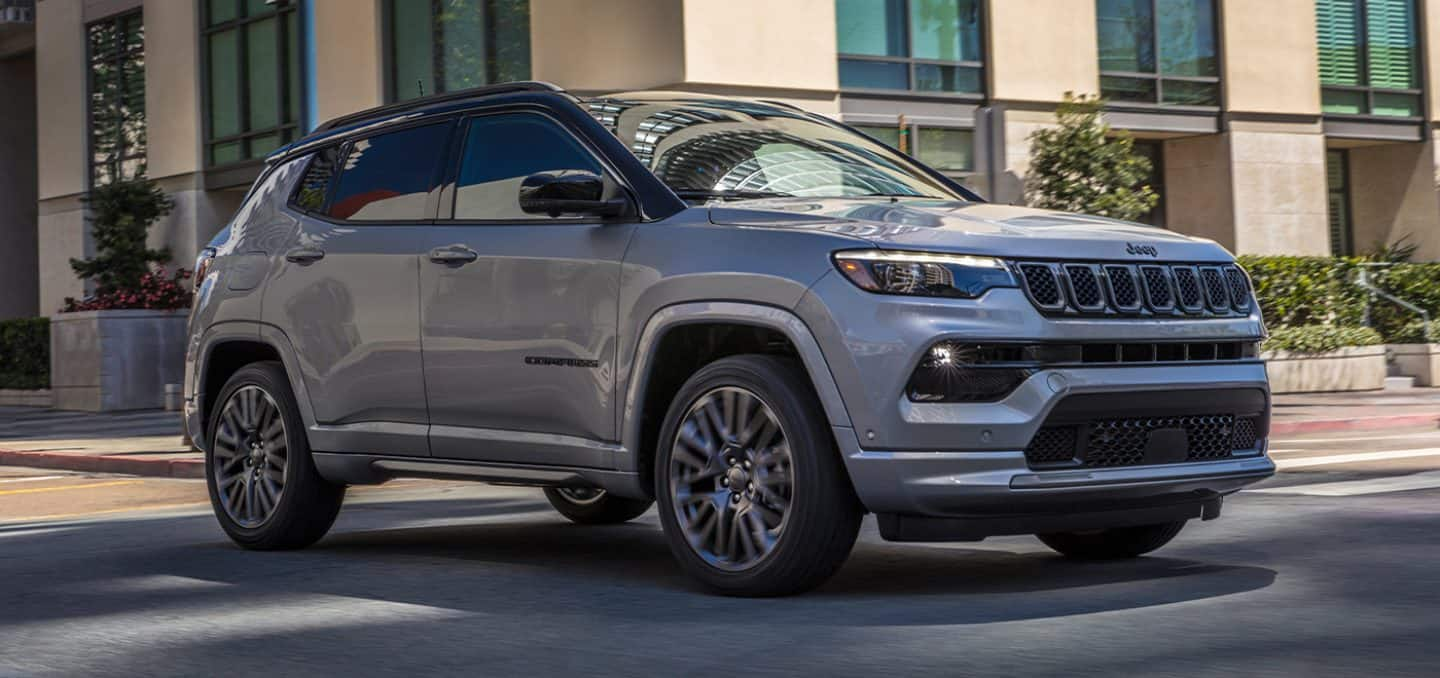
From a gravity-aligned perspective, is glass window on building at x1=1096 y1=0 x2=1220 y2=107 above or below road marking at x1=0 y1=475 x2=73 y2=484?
above

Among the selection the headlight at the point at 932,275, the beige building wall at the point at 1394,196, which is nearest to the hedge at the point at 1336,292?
the beige building wall at the point at 1394,196

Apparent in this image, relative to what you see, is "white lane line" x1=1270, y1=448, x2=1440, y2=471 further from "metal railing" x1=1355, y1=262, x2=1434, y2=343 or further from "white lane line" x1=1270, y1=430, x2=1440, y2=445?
"metal railing" x1=1355, y1=262, x2=1434, y2=343

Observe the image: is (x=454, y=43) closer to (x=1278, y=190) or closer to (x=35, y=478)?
(x=35, y=478)

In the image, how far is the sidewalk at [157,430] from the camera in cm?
1670

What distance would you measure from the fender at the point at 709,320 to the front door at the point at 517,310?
0.10m

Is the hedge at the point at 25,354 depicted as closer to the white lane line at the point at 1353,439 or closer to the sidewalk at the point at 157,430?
the sidewalk at the point at 157,430

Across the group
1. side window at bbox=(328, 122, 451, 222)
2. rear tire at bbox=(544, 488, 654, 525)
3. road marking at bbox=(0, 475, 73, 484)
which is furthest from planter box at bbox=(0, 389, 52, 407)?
side window at bbox=(328, 122, 451, 222)

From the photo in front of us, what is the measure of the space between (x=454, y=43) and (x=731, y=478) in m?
18.9

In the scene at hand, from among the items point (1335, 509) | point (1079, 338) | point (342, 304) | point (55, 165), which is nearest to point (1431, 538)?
point (1335, 509)

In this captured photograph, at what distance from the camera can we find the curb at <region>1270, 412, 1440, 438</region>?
57.2ft

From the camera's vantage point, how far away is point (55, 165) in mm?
32969

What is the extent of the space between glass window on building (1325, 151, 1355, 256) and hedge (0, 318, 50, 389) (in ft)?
63.9

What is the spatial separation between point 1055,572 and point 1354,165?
23.9 metres

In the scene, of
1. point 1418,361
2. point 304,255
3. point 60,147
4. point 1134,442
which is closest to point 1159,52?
point 1418,361
